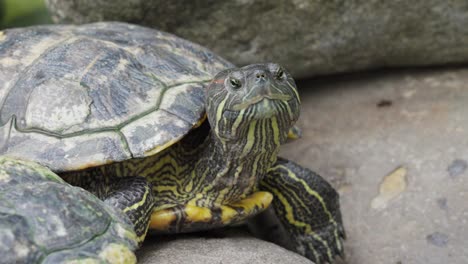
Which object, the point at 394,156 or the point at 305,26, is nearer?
the point at 394,156

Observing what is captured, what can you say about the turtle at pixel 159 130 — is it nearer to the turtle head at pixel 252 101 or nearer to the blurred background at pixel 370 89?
the turtle head at pixel 252 101

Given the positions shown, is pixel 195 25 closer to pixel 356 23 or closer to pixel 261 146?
pixel 356 23

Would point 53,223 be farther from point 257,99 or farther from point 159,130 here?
point 257,99

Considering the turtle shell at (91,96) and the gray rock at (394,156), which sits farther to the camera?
the gray rock at (394,156)

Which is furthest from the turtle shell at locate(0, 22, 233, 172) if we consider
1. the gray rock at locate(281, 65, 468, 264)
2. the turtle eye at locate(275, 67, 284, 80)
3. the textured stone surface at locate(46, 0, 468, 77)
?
the gray rock at locate(281, 65, 468, 264)

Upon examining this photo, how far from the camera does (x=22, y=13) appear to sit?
550 centimetres

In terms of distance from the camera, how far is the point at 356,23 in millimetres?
3672

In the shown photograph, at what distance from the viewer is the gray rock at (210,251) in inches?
96.3

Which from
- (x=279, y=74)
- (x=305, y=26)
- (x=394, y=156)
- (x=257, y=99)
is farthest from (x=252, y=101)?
(x=305, y=26)

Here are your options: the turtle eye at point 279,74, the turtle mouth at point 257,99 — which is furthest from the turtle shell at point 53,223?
the turtle eye at point 279,74

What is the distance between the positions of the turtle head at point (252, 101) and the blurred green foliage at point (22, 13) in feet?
10.7

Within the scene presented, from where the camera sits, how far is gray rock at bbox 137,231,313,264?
8.02 ft

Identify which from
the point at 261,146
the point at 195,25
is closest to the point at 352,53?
the point at 195,25

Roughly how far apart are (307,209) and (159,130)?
2.82ft
